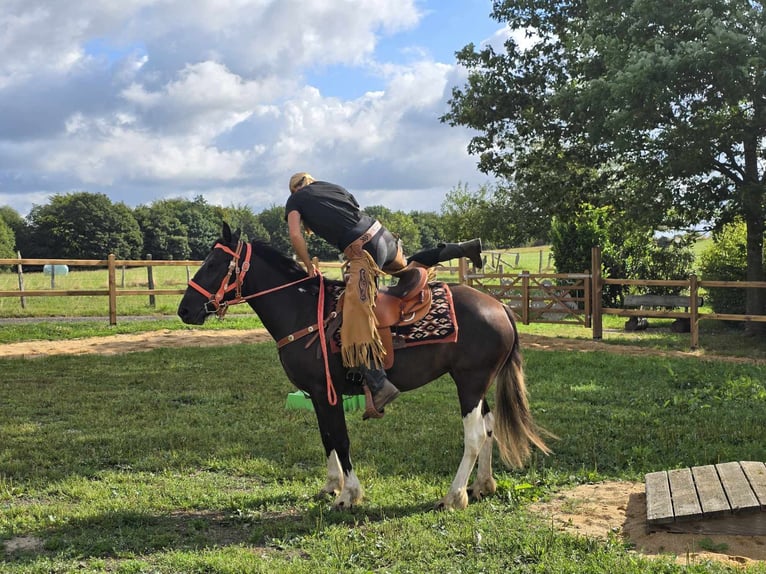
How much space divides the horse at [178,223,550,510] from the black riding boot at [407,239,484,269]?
32cm

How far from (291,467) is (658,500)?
302 cm

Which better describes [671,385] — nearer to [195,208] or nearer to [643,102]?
[643,102]

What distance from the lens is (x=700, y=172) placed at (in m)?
13.3

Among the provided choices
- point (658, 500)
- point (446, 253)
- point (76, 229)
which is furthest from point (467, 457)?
point (76, 229)

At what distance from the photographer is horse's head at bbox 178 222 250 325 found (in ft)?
16.3

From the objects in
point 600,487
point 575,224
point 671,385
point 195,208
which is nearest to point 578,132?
point 575,224

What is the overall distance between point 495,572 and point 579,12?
1640 centimetres

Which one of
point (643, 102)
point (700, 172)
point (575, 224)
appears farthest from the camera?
point (575, 224)

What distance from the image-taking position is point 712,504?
415 cm

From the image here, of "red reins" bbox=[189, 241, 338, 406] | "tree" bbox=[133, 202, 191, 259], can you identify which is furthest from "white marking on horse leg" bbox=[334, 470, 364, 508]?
"tree" bbox=[133, 202, 191, 259]

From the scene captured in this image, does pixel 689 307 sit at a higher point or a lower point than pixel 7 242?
lower

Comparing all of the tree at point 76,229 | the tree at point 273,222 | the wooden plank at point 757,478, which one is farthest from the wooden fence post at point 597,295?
the tree at point 273,222

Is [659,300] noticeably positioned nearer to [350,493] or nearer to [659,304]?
[659,304]

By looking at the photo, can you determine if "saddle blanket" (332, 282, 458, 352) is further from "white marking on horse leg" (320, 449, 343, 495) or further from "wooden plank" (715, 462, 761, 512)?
"wooden plank" (715, 462, 761, 512)
